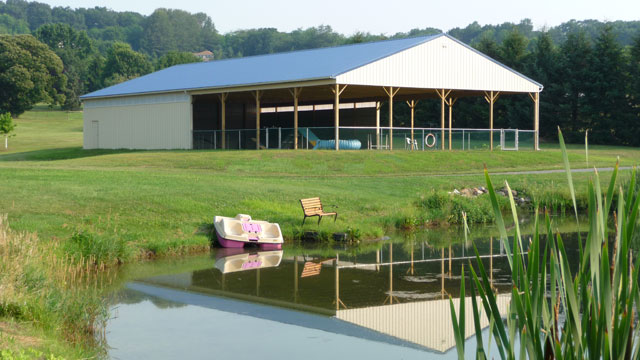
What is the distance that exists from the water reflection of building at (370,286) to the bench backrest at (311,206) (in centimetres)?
212

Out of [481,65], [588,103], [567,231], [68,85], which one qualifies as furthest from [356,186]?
[68,85]

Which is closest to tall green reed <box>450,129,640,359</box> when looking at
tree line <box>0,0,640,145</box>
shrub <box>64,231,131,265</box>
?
shrub <box>64,231,131,265</box>

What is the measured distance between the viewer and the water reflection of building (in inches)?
430

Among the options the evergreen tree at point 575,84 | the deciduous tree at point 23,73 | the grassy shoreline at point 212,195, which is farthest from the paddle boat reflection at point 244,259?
the deciduous tree at point 23,73

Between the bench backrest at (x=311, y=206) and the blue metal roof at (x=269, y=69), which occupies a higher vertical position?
the blue metal roof at (x=269, y=69)

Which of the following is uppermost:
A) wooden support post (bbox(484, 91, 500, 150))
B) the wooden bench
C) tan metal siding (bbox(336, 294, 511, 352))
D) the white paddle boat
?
wooden support post (bbox(484, 91, 500, 150))

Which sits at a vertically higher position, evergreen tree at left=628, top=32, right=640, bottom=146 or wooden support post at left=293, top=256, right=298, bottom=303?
evergreen tree at left=628, top=32, right=640, bottom=146

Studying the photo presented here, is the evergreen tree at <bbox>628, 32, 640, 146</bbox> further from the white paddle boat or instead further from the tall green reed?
the tall green reed

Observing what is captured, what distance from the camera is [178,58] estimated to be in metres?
106

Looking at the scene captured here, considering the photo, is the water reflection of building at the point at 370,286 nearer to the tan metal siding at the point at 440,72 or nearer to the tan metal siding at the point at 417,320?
the tan metal siding at the point at 417,320

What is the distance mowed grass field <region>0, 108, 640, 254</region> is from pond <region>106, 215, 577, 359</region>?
151cm

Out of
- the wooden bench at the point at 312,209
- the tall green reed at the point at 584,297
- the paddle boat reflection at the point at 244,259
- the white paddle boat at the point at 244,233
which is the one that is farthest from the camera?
the wooden bench at the point at 312,209

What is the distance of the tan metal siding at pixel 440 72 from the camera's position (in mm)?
34531

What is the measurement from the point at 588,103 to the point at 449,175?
27326mm
